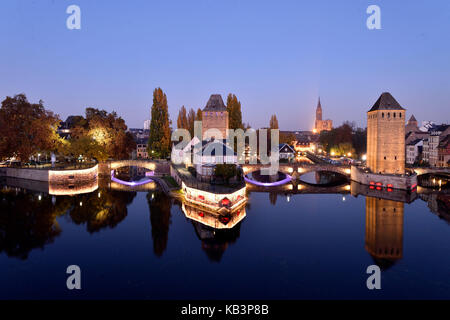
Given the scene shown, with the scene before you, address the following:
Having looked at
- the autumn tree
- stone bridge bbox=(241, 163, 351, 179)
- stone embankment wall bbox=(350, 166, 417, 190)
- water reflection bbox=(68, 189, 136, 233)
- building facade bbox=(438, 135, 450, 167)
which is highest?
the autumn tree

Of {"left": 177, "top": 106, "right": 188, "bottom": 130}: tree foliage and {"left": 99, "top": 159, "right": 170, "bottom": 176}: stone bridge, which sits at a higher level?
{"left": 177, "top": 106, "right": 188, "bottom": 130}: tree foliage

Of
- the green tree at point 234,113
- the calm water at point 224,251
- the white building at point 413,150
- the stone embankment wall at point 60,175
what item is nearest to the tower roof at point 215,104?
the green tree at point 234,113

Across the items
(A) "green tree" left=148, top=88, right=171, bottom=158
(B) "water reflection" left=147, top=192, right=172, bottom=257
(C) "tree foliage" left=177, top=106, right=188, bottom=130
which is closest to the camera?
(B) "water reflection" left=147, top=192, right=172, bottom=257

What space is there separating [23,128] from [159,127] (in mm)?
18976

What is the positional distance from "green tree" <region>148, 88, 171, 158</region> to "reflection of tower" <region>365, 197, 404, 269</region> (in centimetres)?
3221

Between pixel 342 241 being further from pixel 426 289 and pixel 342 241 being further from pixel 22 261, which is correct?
pixel 22 261

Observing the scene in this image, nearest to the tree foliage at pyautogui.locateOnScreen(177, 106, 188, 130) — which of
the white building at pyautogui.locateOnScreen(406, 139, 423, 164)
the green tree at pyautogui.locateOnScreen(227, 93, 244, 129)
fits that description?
the green tree at pyautogui.locateOnScreen(227, 93, 244, 129)

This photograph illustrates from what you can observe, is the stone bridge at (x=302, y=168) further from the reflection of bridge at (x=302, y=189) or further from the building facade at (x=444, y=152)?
the building facade at (x=444, y=152)

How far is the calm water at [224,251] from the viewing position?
1482cm

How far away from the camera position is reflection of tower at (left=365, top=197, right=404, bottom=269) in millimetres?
19031

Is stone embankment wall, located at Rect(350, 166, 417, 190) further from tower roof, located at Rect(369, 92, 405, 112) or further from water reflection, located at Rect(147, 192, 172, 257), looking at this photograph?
water reflection, located at Rect(147, 192, 172, 257)

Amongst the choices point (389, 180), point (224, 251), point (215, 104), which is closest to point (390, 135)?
point (389, 180)

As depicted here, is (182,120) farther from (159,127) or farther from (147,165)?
(147,165)
